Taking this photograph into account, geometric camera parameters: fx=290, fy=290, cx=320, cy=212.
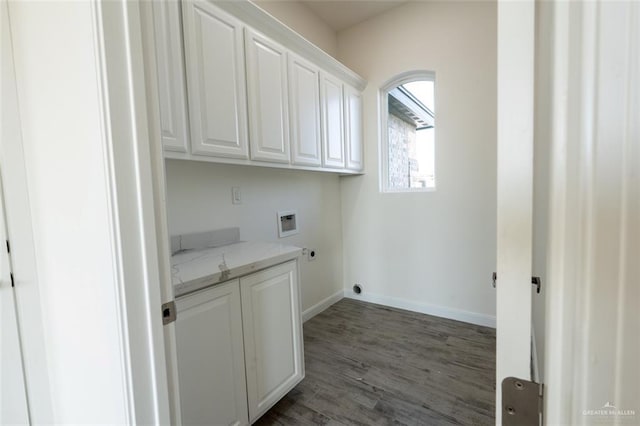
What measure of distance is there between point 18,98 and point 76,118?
383 mm

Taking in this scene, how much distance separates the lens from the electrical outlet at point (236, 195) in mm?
2069

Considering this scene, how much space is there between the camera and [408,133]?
9.75ft

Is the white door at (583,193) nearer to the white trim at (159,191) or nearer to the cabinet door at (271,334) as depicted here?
the white trim at (159,191)

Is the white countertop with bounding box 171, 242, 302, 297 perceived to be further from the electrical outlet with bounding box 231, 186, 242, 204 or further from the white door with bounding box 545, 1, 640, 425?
the white door with bounding box 545, 1, 640, 425

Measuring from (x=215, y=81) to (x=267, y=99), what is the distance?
0.38 m

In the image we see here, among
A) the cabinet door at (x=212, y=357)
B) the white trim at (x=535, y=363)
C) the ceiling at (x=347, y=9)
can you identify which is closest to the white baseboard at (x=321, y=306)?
the cabinet door at (x=212, y=357)

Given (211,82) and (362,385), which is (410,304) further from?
(211,82)

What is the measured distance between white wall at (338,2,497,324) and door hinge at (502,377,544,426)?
2.32 meters

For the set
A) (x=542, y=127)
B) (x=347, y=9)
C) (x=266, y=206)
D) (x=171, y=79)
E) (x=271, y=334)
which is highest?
(x=347, y=9)

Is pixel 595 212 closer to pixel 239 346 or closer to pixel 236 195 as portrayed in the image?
pixel 239 346

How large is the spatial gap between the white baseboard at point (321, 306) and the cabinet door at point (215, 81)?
1.64m

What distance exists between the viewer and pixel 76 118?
2.23 ft

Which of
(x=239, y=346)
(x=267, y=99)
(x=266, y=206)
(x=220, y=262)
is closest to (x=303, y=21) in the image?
(x=267, y=99)

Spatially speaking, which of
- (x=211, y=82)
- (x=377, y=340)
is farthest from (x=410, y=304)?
(x=211, y=82)
